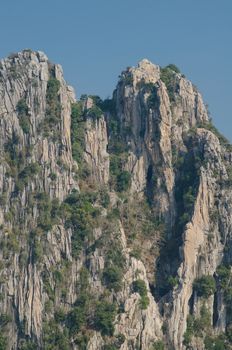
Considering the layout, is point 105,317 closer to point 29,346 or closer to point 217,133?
point 29,346

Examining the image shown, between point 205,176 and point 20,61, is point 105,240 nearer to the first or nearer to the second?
Result: point 205,176

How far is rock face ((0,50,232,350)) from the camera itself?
11575 centimetres

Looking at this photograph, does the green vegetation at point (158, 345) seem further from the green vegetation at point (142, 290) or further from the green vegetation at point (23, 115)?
the green vegetation at point (23, 115)

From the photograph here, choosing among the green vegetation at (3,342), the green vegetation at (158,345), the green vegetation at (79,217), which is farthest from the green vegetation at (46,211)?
the green vegetation at (158,345)

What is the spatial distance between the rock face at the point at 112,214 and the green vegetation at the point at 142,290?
103mm

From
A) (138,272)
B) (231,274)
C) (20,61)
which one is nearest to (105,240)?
(138,272)

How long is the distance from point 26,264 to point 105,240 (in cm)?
728

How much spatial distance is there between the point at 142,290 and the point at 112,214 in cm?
864

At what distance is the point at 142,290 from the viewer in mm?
115938

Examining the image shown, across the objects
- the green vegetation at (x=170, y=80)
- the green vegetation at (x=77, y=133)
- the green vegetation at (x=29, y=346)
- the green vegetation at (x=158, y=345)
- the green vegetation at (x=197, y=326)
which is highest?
the green vegetation at (x=170, y=80)

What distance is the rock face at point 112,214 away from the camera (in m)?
116

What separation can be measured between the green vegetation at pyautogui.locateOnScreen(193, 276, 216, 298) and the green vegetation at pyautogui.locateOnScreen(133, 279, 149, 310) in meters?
4.72

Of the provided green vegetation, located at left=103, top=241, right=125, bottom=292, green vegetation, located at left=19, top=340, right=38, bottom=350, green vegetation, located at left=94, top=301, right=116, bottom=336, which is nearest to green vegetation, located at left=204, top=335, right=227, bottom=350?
green vegetation, located at left=94, top=301, right=116, bottom=336

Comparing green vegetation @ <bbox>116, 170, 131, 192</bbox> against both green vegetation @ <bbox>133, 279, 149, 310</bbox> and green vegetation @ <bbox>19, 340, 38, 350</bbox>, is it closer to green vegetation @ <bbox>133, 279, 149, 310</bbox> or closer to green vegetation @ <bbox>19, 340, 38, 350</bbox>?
green vegetation @ <bbox>133, 279, 149, 310</bbox>
